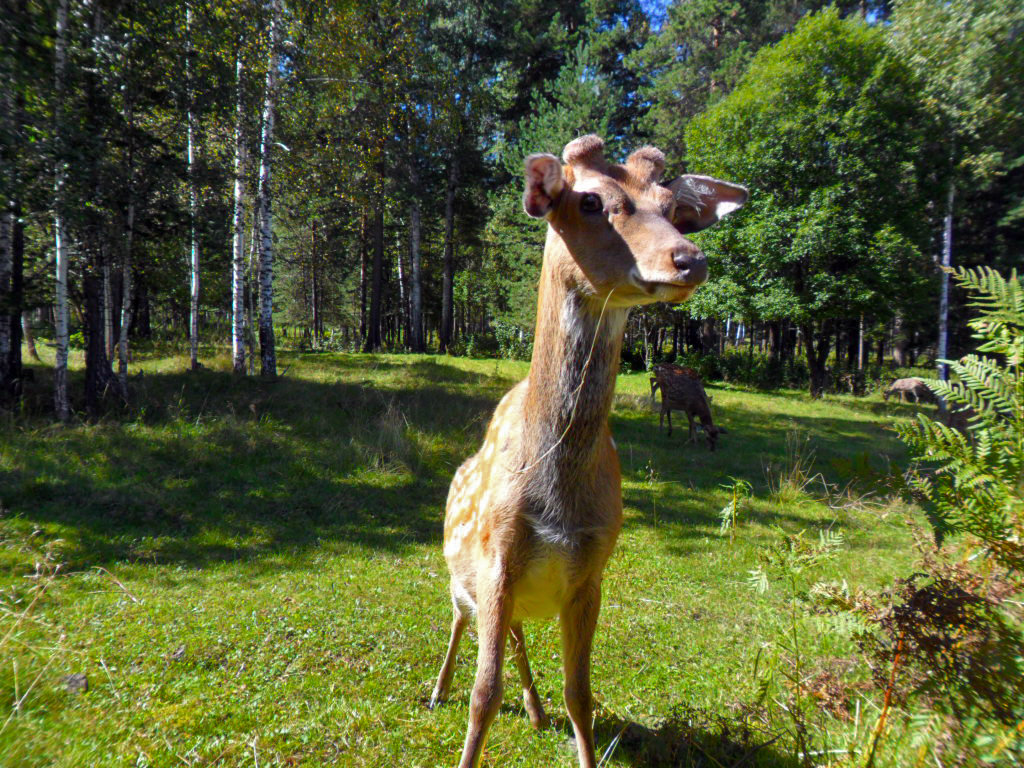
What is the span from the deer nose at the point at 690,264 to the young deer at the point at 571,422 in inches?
7.9

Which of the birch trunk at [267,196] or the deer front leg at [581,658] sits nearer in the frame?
the deer front leg at [581,658]

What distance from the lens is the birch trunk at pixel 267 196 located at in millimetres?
11391

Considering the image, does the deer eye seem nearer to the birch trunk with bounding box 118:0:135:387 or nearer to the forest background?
the forest background

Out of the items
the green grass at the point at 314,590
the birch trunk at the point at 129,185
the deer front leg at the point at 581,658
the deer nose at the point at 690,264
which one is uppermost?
the birch trunk at the point at 129,185

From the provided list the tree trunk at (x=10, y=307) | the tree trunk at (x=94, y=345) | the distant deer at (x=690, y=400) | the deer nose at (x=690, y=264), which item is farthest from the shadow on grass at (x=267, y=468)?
the deer nose at (x=690, y=264)

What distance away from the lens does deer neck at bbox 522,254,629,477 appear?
7.00 ft

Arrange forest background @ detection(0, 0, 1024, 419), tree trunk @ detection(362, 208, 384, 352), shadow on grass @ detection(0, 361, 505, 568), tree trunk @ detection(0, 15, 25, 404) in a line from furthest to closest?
tree trunk @ detection(362, 208, 384, 352)
forest background @ detection(0, 0, 1024, 419)
tree trunk @ detection(0, 15, 25, 404)
shadow on grass @ detection(0, 361, 505, 568)

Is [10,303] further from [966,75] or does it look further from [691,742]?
[966,75]

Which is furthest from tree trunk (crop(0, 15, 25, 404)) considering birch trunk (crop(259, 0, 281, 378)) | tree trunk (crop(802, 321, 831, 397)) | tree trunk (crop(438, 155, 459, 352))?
tree trunk (crop(802, 321, 831, 397))

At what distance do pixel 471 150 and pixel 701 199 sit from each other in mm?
25751

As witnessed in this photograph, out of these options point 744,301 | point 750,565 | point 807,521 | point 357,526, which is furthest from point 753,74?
point 357,526

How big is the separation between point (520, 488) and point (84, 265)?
10.9 meters

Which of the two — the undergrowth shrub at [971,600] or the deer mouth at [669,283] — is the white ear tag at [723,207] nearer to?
the deer mouth at [669,283]

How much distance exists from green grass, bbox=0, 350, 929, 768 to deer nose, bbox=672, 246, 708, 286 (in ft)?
5.47
